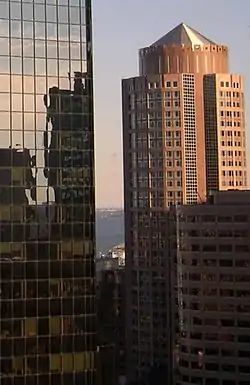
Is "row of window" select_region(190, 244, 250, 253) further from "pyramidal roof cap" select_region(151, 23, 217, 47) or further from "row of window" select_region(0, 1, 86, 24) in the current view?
"row of window" select_region(0, 1, 86, 24)

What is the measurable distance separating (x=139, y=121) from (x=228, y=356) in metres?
Answer: 3.71

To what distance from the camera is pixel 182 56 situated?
11.2m

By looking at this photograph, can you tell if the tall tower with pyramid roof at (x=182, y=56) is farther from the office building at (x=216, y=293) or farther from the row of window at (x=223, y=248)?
the row of window at (x=223, y=248)

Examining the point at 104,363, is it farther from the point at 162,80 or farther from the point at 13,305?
the point at 162,80

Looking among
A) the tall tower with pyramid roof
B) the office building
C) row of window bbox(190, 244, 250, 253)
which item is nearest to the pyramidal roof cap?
the tall tower with pyramid roof

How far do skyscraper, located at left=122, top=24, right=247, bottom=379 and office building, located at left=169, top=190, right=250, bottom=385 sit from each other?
959mm

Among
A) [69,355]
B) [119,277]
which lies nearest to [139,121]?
[119,277]

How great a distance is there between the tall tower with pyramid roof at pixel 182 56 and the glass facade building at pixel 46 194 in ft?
18.2

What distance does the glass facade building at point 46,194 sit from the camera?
5.40 meters

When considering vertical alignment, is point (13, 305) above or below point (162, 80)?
below

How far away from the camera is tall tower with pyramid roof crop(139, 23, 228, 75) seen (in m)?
11.1

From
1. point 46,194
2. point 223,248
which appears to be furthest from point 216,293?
point 46,194

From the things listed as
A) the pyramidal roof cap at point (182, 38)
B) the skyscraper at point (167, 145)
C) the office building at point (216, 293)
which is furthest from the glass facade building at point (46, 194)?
the pyramidal roof cap at point (182, 38)

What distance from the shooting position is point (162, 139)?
1084 centimetres
